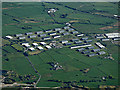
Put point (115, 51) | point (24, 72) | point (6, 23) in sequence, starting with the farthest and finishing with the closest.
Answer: point (6, 23) → point (115, 51) → point (24, 72)

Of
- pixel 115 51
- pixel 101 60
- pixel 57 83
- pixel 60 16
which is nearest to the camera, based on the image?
pixel 57 83

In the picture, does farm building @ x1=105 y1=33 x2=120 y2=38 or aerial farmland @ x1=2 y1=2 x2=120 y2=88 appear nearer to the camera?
aerial farmland @ x1=2 y1=2 x2=120 y2=88

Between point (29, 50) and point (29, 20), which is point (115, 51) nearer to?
point (29, 50)

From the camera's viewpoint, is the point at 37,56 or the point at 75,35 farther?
the point at 75,35

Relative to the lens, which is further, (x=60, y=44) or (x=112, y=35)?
(x=112, y=35)

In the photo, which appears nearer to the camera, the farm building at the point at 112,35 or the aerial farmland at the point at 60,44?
the aerial farmland at the point at 60,44

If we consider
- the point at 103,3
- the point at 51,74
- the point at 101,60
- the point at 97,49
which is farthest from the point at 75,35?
the point at 103,3

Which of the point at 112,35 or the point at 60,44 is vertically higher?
the point at 112,35

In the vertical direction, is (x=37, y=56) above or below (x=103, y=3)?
below
